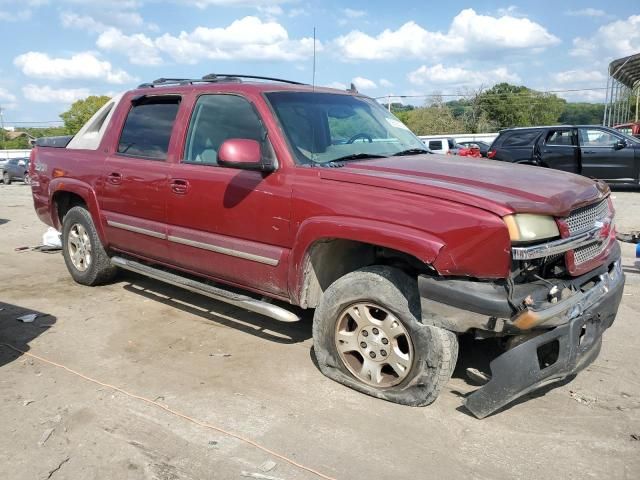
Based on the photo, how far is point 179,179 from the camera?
437 centimetres

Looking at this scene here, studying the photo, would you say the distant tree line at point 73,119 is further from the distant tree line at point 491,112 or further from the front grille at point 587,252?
the front grille at point 587,252

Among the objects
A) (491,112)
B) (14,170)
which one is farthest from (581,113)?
(14,170)

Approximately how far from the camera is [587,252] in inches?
130

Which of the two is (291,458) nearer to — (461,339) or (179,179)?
(461,339)

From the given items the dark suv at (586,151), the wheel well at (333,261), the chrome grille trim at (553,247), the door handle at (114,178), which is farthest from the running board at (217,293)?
the dark suv at (586,151)

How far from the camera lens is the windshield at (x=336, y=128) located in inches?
154

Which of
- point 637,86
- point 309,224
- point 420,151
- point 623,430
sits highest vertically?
point 637,86

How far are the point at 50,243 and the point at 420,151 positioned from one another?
559 centimetres

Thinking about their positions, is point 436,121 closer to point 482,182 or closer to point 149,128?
point 149,128

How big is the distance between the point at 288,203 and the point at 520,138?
40.5ft

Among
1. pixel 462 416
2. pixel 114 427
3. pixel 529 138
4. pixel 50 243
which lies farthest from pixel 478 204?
pixel 529 138

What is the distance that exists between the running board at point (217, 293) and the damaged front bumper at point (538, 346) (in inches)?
43.5

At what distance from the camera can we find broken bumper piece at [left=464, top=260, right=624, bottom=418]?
2.93 metres

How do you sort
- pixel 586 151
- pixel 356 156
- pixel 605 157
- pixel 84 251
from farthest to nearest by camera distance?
pixel 586 151
pixel 605 157
pixel 84 251
pixel 356 156
